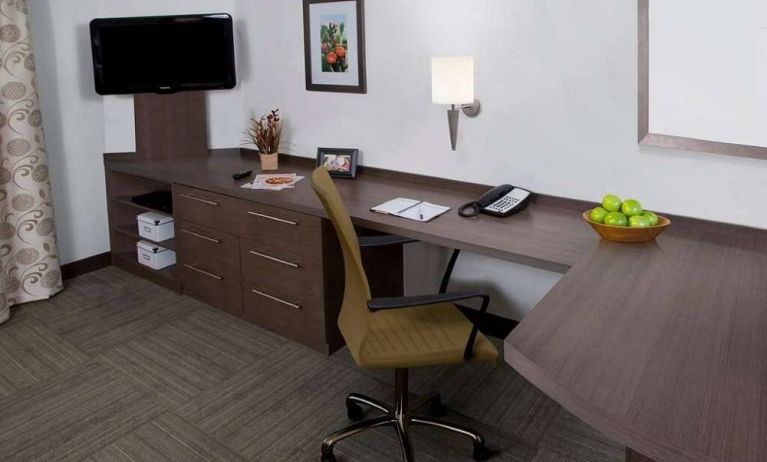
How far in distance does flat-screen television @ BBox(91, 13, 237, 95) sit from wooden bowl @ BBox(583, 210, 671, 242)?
91.1 inches

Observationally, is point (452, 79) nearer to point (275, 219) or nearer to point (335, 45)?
point (335, 45)

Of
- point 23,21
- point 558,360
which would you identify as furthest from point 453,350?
point 23,21

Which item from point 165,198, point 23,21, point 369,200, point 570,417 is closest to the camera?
point 570,417

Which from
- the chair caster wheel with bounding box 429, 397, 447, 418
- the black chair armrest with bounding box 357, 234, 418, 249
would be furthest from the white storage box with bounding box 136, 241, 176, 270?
the chair caster wheel with bounding box 429, 397, 447, 418

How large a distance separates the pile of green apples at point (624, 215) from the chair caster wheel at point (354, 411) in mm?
1094

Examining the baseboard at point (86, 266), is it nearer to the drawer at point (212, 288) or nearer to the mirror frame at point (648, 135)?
the drawer at point (212, 288)

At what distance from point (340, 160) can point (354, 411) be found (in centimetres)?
131

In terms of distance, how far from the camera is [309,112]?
3398mm

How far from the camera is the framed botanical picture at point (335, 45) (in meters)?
3.05

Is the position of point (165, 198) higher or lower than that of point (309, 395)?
higher

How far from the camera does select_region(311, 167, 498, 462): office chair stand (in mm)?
1867

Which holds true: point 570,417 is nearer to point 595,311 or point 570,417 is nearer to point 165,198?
point 595,311

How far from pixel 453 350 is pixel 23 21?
2.69 metres

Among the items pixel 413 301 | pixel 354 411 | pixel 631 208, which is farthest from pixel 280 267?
pixel 631 208
